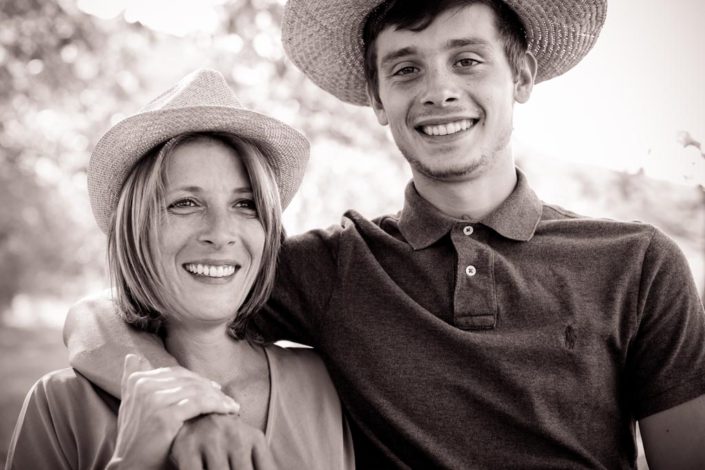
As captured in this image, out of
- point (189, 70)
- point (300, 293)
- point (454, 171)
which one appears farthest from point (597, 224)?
point (189, 70)

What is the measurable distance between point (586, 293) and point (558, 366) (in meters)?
0.22

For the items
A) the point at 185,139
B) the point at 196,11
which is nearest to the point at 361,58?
the point at 185,139

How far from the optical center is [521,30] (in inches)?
87.8

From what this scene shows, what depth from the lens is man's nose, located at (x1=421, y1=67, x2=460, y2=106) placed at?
203 centimetres

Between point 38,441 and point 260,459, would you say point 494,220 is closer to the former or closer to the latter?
point 260,459

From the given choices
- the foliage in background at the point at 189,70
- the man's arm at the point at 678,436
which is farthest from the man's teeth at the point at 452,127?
the foliage in background at the point at 189,70

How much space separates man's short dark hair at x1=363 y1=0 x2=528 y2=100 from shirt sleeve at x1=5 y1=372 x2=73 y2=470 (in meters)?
1.36

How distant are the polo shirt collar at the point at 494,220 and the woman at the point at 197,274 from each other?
16.4 inches

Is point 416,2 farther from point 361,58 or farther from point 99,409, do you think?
point 99,409

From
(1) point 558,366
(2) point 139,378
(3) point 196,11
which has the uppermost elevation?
(3) point 196,11


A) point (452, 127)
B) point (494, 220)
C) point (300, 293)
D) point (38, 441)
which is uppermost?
point (452, 127)

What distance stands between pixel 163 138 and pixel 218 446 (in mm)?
830

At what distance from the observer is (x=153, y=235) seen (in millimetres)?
1812

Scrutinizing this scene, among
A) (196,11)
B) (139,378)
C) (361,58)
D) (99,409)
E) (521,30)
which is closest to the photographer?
(139,378)
